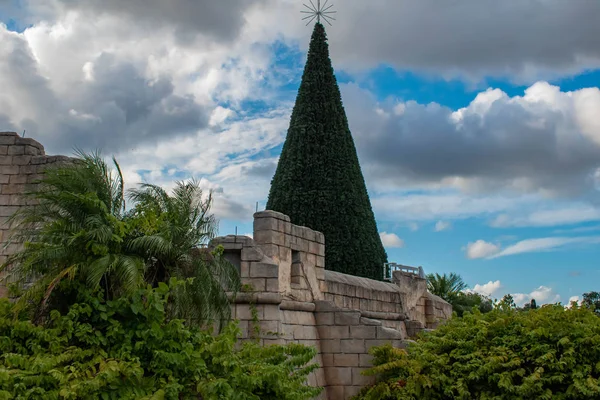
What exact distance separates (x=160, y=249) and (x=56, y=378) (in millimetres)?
2175

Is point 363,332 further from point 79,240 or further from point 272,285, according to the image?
point 79,240

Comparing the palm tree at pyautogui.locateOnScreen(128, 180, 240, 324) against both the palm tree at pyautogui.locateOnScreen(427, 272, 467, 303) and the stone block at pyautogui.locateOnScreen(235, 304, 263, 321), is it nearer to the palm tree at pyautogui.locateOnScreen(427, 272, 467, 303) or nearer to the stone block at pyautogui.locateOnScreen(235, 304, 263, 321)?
the stone block at pyautogui.locateOnScreen(235, 304, 263, 321)

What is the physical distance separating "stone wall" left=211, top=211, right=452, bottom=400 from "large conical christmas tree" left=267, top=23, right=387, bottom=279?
5314mm

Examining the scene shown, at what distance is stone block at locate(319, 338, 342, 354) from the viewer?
39.2ft

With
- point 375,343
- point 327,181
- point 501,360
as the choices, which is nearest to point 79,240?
point 375,343

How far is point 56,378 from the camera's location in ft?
23.9

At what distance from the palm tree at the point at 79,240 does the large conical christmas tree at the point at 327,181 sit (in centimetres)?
1011

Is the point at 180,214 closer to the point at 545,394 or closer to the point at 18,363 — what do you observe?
the point at 18,363

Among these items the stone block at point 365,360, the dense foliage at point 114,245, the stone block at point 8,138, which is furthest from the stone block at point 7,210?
the stone block at point 365,360

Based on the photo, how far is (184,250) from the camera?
30.4 feet

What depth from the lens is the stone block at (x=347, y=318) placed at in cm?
1194

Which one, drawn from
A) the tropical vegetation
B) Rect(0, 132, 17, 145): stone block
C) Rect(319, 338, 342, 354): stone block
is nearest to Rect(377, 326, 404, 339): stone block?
Rect(319, 338, 342, 354): stone block

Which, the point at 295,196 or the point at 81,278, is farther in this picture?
the point at 295,196

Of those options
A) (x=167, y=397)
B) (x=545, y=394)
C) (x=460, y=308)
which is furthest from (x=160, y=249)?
(x=460, y=308)
